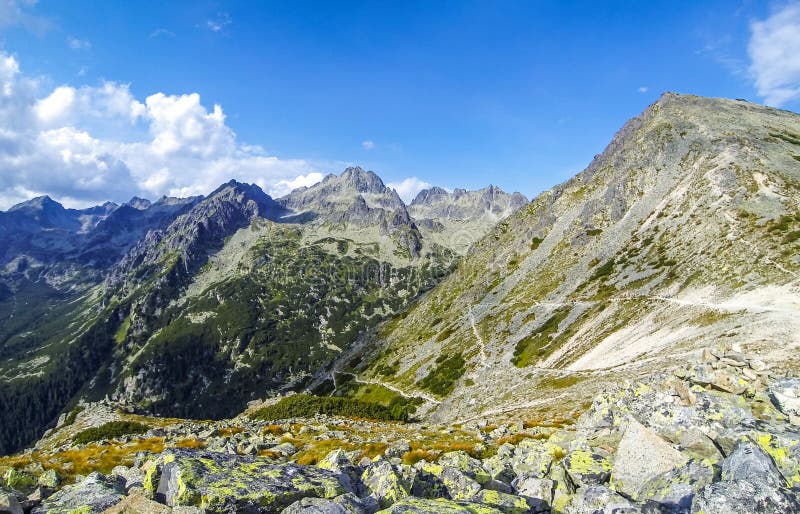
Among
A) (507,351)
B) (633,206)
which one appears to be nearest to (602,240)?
(633,206)

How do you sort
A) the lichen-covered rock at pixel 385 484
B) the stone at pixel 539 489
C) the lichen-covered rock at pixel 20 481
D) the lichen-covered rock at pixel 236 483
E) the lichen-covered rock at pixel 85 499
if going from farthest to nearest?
the lichen-covered rock at pixel 20 481, the stone at pixel 539 489, the lichen-covered rock at pixel 385 484, the lichen-covered rock at pixel 85 499, the lichen-covered rock at pixel 236 483

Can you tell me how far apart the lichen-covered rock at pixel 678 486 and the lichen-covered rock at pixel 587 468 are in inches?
73.2

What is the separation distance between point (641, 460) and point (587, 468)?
1694mm

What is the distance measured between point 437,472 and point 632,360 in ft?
175

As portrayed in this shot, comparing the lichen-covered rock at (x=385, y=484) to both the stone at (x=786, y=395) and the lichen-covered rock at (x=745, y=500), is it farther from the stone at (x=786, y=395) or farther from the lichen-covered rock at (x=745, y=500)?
the stone at (x=786, y=395)

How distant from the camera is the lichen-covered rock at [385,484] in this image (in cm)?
1236

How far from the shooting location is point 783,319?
47062mm

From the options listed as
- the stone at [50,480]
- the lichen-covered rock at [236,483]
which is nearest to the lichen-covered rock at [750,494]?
the lichen-covered rock at [236,483]

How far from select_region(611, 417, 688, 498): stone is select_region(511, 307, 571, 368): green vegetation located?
79774mm

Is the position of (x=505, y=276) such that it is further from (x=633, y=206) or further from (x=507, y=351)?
(x=507, y=351)

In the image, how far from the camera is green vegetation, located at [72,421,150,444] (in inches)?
2196

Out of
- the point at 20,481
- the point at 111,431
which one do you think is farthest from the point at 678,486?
the point at 111,431

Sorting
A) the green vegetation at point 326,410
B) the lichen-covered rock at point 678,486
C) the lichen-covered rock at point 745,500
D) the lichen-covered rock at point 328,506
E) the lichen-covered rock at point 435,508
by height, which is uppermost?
the lichen-covered rock at point 745,500

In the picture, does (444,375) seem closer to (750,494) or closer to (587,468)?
(587,468)
